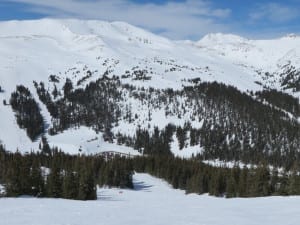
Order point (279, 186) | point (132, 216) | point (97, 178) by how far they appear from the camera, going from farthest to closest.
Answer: point (97, 178), point (279, 186), point (132, 216)

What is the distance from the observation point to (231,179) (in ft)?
420

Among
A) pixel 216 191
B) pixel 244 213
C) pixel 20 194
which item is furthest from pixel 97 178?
pixel 244 213

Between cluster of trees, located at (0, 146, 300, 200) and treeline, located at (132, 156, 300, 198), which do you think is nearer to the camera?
cluster of trees, located at (0, 146, 300, 200)

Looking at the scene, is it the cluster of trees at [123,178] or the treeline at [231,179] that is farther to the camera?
the treeline at [231,179]

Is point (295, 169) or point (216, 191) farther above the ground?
point (295, 169)

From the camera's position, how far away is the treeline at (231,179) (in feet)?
364

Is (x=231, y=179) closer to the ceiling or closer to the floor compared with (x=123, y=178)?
closer to the ceiling

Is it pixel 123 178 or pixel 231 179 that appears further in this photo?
pixel 123 178

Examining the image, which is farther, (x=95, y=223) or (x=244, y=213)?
(x=244, y=213)

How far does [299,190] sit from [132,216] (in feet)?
220

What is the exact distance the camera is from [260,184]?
11325 centimetres

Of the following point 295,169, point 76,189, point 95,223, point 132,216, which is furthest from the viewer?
point 295,169

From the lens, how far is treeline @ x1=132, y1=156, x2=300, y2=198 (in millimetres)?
111062

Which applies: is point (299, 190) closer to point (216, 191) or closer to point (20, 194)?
point (216, 191)
